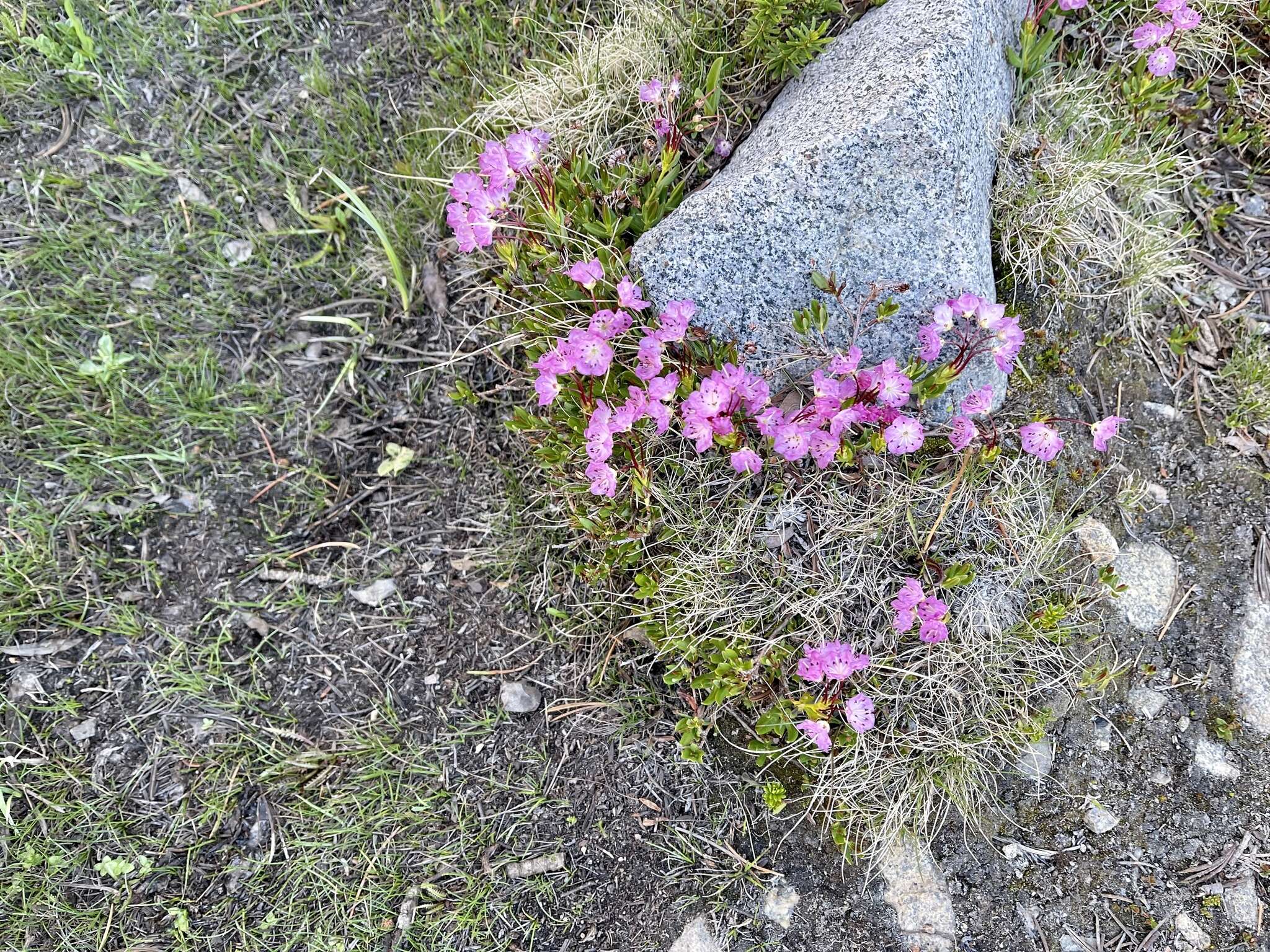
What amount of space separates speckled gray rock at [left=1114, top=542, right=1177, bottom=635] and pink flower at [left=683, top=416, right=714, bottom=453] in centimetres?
172

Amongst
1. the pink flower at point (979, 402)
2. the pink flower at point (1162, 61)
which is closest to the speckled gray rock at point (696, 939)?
the pink flower at point (979, 402)

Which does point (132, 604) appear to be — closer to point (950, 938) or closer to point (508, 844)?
point (508, 844)

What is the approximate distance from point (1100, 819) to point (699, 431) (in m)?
2.00

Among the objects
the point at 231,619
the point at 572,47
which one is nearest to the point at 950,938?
the point at 231,619

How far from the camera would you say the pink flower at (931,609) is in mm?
2783

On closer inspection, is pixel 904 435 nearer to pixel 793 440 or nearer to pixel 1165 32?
pixel 793 440

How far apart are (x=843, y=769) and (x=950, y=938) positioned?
69cm

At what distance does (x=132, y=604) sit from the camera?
3320 millimetres

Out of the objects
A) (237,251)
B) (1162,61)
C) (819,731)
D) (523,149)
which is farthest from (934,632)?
(237,251)

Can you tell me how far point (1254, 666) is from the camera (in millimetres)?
3020

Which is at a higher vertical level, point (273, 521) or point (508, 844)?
point (273, 521)

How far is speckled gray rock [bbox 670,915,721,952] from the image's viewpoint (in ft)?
9.39

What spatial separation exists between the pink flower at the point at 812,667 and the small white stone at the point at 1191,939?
1501 millimetres

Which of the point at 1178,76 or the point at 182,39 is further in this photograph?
the point at 182,39
